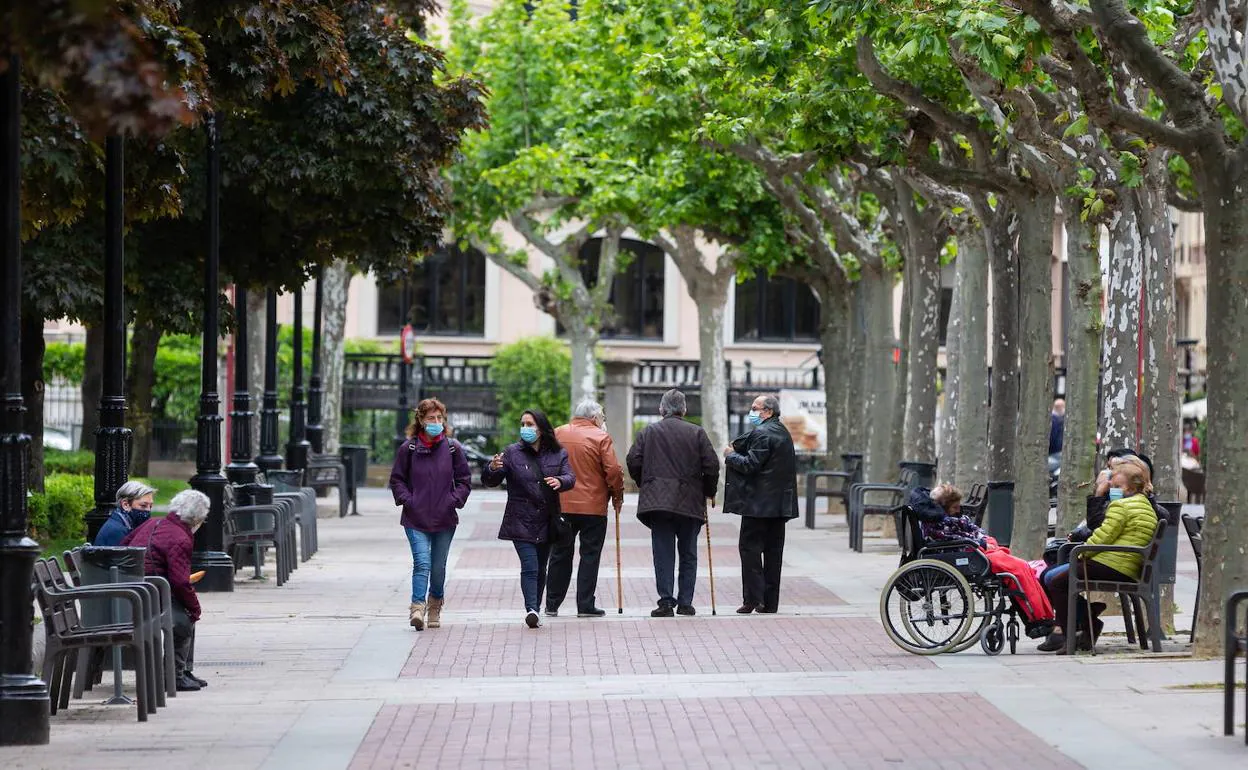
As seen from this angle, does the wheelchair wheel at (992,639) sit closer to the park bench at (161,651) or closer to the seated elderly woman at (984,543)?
the seated elderly woman at (984,543)

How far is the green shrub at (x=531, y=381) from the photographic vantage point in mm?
46000

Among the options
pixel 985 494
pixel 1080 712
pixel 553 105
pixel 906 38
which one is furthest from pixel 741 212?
pixel 1080 712

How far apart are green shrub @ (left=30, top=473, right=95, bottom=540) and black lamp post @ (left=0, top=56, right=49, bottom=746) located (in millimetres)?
9884

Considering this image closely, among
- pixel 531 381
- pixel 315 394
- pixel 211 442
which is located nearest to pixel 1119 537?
pixel 211 442

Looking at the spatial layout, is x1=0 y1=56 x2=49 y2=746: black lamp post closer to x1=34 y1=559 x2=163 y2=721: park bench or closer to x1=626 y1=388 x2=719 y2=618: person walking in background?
x1=34 y1=559 x2=163 y2=721: park bench

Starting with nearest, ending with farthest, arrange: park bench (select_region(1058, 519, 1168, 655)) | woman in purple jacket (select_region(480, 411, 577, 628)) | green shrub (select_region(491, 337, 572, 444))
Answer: park bench (select_region(1058, 519, 1168, 655))
woman in purple jacket (select_region(480, 411, 577, 628))
green shrub (select_region(491, 337, 572, 444))

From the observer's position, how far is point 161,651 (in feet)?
36.1

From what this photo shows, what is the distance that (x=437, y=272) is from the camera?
55.4 meters

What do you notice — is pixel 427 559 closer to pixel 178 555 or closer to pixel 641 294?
pixel 178 555

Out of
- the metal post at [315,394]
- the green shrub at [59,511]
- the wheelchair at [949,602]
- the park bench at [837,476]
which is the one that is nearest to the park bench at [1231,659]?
the wheelchair at [949,602]

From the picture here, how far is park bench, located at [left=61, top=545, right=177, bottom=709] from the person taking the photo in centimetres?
1114

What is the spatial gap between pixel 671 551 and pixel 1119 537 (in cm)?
401

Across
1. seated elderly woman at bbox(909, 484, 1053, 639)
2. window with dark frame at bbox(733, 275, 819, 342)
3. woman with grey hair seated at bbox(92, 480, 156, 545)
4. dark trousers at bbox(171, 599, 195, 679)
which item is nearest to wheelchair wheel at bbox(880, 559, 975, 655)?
seated elderly woman at bbox(909, 484, 1053, 639)

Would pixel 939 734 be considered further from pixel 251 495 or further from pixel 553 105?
pixel 553 105
